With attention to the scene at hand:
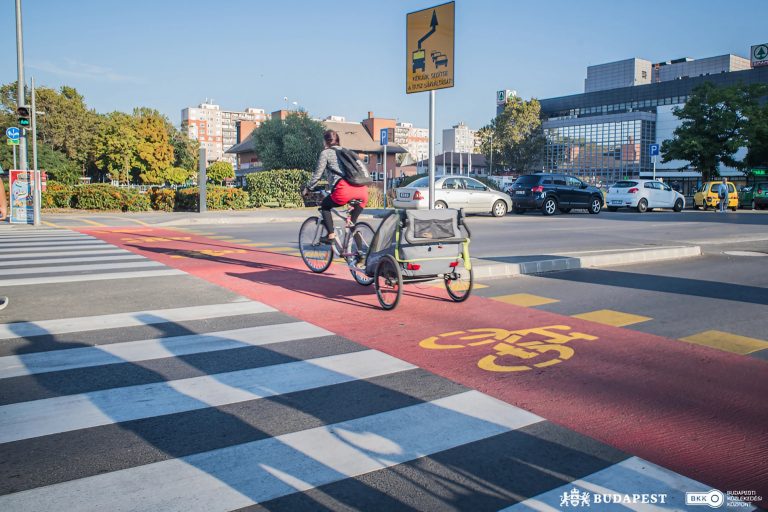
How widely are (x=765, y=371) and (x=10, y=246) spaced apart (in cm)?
1347

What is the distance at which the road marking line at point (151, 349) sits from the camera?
4.57 m

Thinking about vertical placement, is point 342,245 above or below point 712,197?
below

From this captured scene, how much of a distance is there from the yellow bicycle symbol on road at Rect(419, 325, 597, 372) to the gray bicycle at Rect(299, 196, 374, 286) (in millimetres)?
2258

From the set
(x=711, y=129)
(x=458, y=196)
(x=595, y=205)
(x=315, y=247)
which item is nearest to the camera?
(x=315, y=247)

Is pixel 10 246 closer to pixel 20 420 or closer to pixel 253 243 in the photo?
pixel 253 243

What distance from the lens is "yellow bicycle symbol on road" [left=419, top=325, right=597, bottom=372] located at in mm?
4730

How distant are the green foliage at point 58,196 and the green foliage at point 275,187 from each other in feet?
23.9

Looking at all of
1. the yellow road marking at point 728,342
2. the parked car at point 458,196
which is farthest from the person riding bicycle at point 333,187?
the parked car at point 458,196

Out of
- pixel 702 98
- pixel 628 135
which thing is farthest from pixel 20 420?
pixel 628 135

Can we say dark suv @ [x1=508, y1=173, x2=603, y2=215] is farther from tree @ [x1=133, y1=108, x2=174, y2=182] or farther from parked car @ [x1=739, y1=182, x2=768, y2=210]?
tree @ [x1=133, y1=108, x2=174, y2=182]

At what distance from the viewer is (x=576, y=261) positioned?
1039 cm

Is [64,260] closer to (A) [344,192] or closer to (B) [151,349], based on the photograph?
(A) [344,192]

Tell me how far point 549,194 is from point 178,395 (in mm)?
24639

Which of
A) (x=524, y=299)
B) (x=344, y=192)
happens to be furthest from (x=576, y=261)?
(x=344, y=192)
